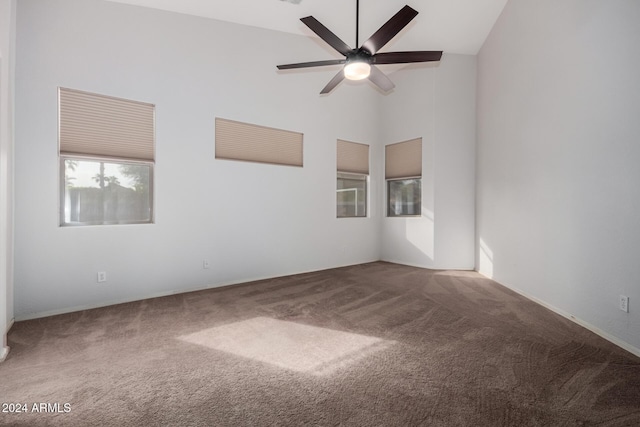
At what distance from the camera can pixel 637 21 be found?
2.28 meters

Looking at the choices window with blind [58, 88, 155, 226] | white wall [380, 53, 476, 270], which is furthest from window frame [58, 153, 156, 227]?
white wall [380, 53, 476, 270]

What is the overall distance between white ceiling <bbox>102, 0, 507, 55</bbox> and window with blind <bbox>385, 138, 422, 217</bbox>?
174cm

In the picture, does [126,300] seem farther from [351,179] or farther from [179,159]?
[351,179]


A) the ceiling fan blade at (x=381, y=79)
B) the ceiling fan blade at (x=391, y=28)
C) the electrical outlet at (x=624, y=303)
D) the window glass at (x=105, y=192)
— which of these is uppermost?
the ceiling fan blade at (x=391, y=28)

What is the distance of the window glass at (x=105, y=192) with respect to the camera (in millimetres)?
3336

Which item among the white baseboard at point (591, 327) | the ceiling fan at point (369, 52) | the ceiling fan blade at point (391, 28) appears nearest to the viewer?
the white baseboard at point (591, 327)

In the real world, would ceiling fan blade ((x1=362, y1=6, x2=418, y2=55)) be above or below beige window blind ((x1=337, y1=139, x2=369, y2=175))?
above

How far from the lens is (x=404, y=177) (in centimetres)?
596

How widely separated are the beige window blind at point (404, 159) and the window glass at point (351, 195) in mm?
577

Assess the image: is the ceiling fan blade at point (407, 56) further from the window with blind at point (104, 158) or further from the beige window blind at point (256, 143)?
the window with blind at point (104, 158)

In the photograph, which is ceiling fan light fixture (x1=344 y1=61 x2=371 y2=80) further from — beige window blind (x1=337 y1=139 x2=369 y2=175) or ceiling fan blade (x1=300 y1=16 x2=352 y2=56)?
beige window blind (x1=337 y1=139 x2=369 y2=175)

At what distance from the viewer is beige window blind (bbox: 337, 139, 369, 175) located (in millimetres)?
5805

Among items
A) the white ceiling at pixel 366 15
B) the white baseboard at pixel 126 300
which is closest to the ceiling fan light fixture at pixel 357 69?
the white ceiling at pixel 366 15

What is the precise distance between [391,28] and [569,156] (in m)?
2.19
